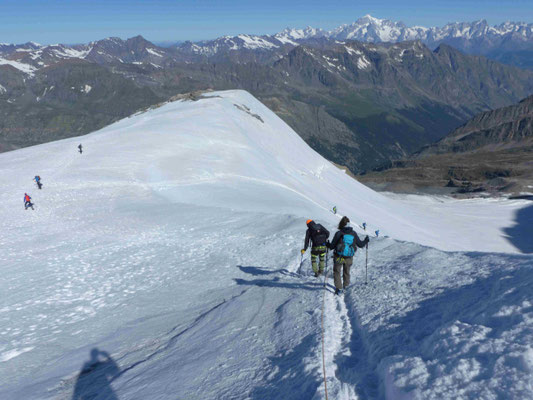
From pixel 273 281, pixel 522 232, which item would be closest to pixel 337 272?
pixel 273 281

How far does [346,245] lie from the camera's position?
1002cm

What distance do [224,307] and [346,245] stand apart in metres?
4.05

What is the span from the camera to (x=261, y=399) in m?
6.07

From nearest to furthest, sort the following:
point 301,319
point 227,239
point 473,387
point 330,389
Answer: point 473,387
point 330,389
point 301,319
point 227,239

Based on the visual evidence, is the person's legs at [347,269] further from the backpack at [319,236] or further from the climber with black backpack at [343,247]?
the backpack at [319,236]

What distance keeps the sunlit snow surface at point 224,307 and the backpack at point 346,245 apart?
46.9 inches

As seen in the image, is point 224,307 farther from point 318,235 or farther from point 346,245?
point 346,245

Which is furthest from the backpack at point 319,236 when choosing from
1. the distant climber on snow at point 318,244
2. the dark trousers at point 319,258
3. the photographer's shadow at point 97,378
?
the photographer's shadow at point 97,378

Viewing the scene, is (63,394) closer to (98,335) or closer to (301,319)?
(98,335)

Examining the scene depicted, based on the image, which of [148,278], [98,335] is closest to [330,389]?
[98,335]

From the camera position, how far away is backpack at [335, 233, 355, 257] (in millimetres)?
9977

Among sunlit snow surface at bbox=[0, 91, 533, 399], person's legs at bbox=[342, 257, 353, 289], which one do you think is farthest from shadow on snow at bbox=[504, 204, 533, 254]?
person's legs at bbox=[342, 257, 353, 289]

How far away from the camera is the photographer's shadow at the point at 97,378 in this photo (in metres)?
7.41

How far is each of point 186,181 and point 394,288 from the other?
938 inches
